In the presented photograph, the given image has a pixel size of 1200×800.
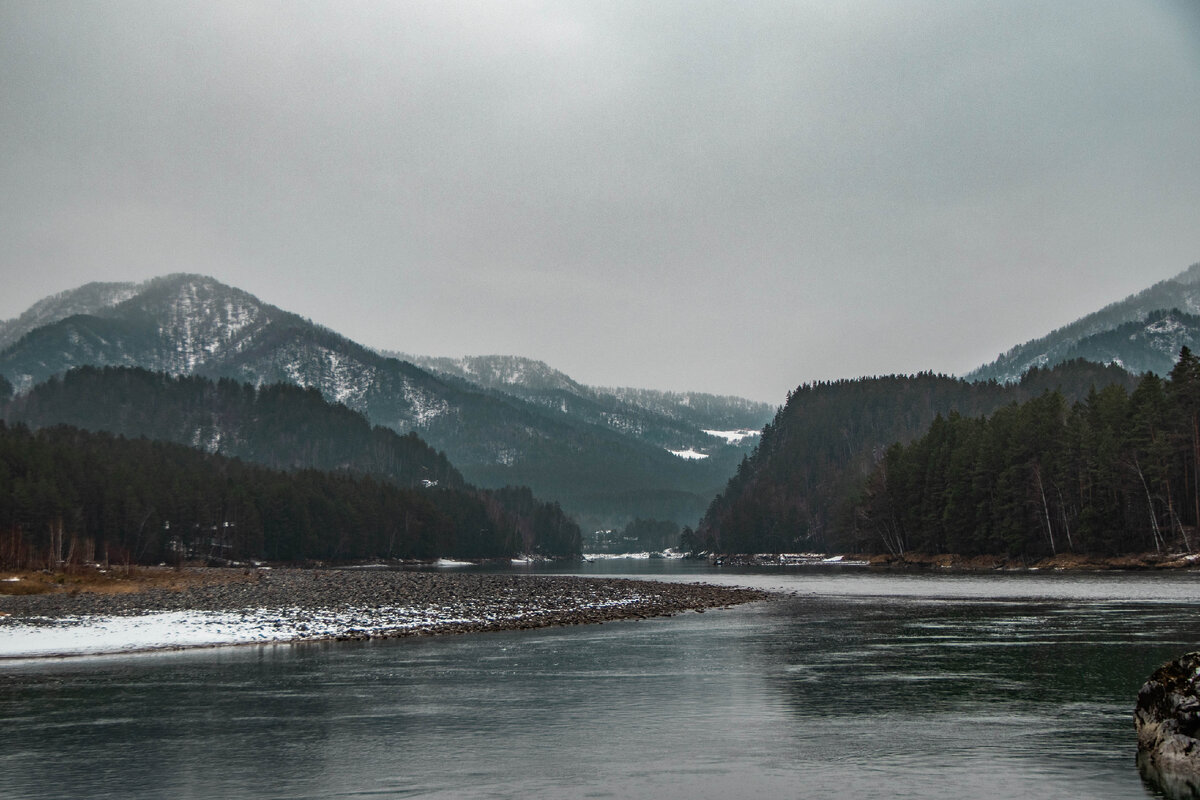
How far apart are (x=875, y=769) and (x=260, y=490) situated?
182 metres

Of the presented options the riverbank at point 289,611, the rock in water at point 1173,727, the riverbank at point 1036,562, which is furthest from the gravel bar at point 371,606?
the riverbank at point 1036,562

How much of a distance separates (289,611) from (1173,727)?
169 ft

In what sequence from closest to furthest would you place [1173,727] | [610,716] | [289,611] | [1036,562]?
[1173,727]
[610,716]
[289,611]
[1036,562]

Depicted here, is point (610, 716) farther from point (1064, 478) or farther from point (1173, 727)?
point (1064, 478)

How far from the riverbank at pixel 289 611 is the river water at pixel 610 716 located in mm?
3985

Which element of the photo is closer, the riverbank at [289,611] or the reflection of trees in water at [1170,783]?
the reflection of trees in water at [1170,783]

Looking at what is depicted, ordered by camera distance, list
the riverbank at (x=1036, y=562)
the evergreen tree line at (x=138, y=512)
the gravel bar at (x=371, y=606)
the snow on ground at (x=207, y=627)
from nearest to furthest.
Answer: the snow on ground at (x=207, y=627), the gravel bar at (x=371, y=606), the riverbank at (x=1036, y=562), the evergreen tree line at (x=138, y=512)

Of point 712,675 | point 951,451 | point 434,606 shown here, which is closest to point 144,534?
point 434,606

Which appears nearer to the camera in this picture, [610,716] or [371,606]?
[610,716]

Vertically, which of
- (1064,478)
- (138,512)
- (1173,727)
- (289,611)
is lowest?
(1173,727)

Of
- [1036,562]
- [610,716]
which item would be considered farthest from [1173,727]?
[1036,562]

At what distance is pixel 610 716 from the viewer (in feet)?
88.6

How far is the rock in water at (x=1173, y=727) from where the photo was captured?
18.9m

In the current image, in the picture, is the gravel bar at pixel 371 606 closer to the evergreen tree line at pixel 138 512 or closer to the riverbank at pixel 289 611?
the riverbank at pixel 289 611
